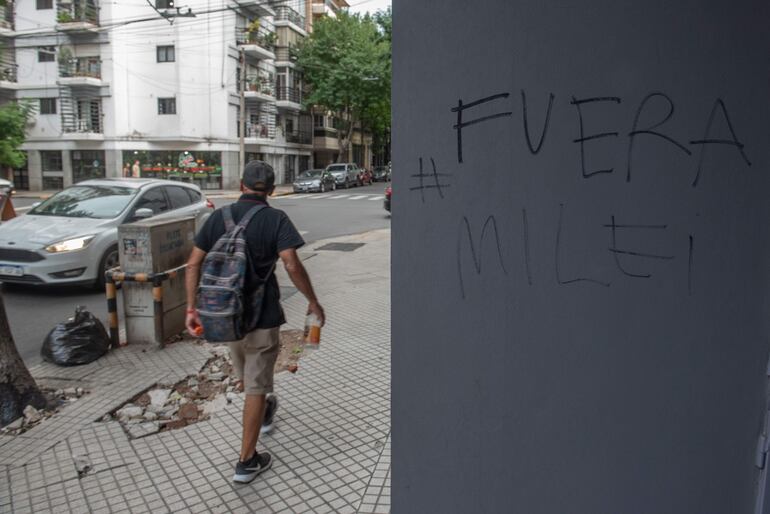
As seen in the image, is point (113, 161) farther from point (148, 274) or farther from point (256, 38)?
point (148, 274)

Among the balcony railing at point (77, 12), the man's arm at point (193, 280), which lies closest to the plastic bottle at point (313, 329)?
the man's arm at point (193, 280)

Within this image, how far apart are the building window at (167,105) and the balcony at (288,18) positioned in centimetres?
1264

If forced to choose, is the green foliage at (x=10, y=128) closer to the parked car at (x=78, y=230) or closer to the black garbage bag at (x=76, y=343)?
the parked car at (x=78, y=230)

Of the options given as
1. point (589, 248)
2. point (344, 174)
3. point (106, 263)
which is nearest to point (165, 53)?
point (344, 174)

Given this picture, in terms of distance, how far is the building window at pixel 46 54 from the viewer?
3456 centimetres

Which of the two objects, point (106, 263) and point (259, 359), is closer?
point (259, 359)

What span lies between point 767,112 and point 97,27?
38286mm

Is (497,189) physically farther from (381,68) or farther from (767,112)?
(381,68)

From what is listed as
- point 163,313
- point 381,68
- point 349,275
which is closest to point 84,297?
point 163,313

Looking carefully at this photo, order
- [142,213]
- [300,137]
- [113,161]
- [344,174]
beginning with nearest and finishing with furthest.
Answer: [142,213]
[113,161]
[344,174]
[300,137]

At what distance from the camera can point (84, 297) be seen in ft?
26.8

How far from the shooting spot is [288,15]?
147 feet

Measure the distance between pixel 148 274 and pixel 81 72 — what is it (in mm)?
33656

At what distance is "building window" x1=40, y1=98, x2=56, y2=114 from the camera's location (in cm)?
3509
